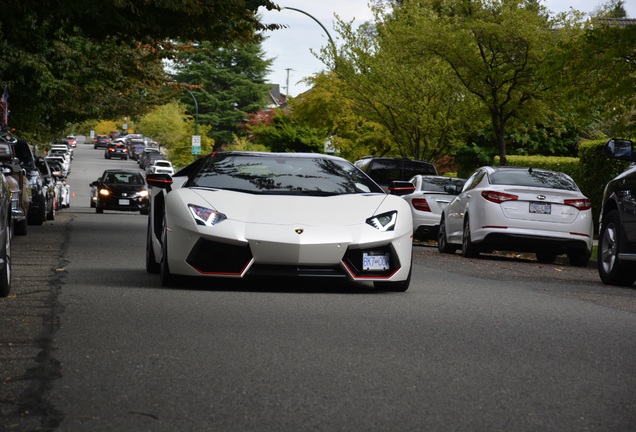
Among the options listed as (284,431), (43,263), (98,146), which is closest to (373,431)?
(284,431)

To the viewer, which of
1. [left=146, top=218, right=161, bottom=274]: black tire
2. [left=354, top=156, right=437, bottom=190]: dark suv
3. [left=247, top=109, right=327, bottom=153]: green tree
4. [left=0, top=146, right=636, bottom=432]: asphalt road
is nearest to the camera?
[left=0, top=146, right=636, bottom=432]: asphalt road

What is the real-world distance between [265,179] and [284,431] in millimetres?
6826

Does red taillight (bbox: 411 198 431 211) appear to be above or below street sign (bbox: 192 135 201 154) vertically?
below

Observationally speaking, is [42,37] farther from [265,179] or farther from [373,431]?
[373,431]

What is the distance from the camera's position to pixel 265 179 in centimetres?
1206

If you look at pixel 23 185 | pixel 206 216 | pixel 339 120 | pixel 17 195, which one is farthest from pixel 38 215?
pixel 339 120

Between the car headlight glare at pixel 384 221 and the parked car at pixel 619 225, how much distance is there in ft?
11.6

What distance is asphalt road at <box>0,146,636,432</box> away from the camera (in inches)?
226

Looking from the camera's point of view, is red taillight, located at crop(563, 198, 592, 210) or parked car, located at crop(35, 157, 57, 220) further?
parked car, located at crop(35, 157, 57, 220)

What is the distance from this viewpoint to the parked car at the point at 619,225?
45.0 feet

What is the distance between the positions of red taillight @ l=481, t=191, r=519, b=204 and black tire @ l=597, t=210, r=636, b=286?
13.1ft

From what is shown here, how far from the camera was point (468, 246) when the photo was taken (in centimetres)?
1967

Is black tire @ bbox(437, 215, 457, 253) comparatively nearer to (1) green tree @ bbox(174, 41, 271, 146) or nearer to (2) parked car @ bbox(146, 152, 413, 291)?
(2) parked car @ bbox(146, 152, 413, 291)

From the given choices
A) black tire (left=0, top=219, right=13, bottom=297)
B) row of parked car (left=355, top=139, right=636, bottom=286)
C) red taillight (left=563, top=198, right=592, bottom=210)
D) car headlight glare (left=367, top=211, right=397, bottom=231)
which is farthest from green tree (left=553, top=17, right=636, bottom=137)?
black tire (left=0, top=219, right=13, bottom=297)
